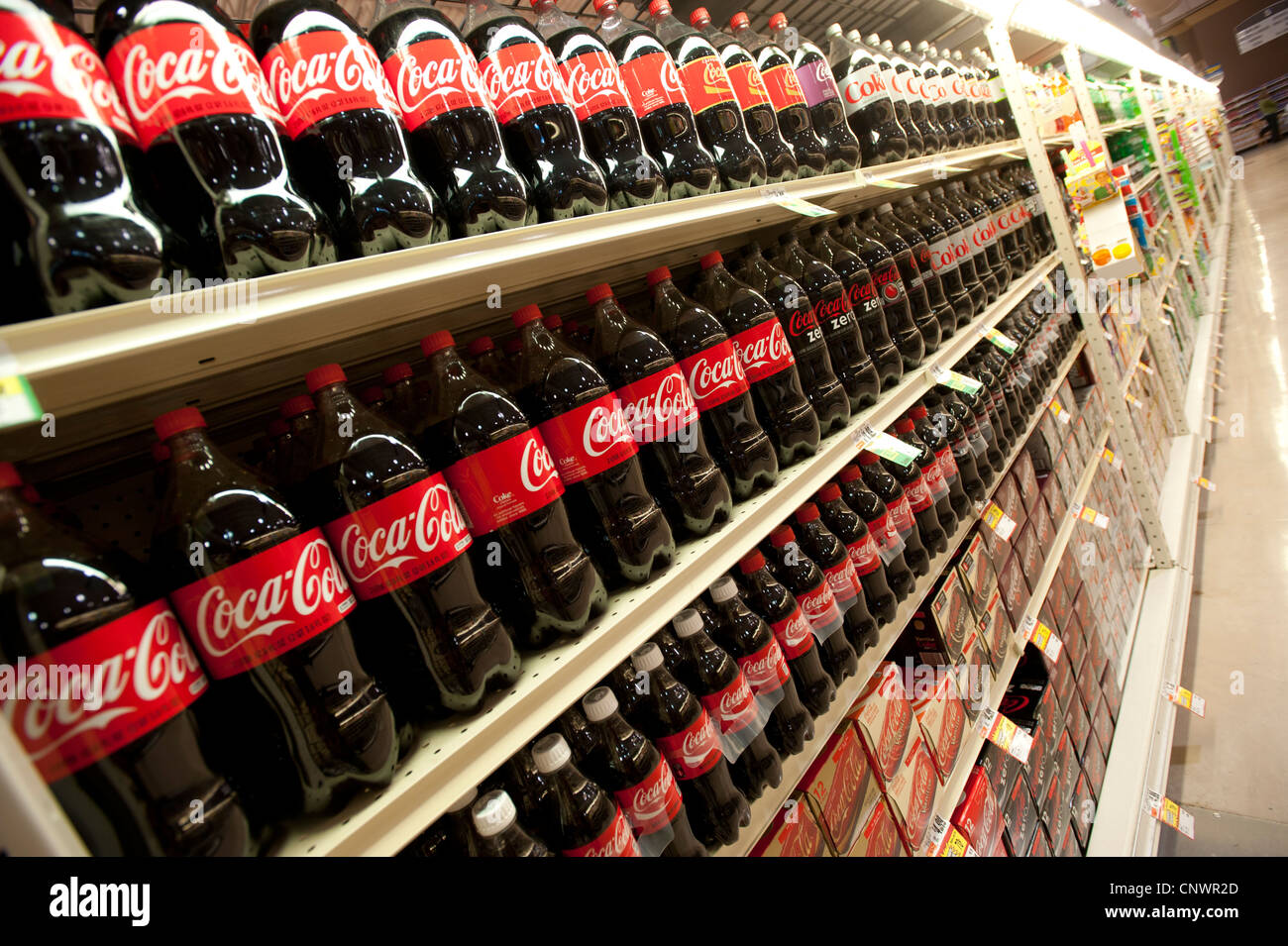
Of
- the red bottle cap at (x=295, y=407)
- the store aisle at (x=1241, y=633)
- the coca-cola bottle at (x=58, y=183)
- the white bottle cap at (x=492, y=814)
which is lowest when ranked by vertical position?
the store aisle at (x=1241, y=633)

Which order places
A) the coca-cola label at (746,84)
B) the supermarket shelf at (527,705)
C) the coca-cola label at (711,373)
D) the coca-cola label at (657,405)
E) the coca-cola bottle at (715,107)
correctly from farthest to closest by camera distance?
1. the coca-cola label at (746,84)
2. the coca-cola bottle at (715,107)
3. the coca-cola label at (711,373)
4. the coca-cola label at (657,405)
5. the supermarket shelf at (527,705)

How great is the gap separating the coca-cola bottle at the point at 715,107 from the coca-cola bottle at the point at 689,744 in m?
1.03

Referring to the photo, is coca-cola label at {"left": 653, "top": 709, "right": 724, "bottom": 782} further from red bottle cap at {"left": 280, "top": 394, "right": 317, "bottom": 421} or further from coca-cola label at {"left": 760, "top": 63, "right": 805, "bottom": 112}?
coca-cola label at {"left": 760, "top": 63, "right": 805, "bottom": 112}

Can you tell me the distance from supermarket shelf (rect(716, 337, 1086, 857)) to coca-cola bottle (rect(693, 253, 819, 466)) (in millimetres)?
Answer: 531

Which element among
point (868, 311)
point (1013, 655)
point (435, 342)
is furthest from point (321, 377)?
point (1013, 655)

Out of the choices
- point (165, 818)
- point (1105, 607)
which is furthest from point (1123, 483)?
point (165, 818)

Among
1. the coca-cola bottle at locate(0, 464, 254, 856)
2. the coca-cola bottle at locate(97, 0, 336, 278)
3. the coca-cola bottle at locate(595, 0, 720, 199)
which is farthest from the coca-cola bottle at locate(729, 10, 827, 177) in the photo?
the coca-cola bottle at locate(0, 464, 254, 856)

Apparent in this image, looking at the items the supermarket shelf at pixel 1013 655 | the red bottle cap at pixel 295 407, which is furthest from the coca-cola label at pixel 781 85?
the supermarket shelf at pixel 1013 655

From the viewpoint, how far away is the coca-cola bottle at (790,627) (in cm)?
134

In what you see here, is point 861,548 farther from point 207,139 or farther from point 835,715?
point 207,139

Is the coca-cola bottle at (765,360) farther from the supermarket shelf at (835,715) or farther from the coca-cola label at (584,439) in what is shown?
the supermarket shelf at (835,715)

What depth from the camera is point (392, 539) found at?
2.65 ft

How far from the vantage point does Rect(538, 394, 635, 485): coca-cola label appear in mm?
1030

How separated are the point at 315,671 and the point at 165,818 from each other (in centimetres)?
18
